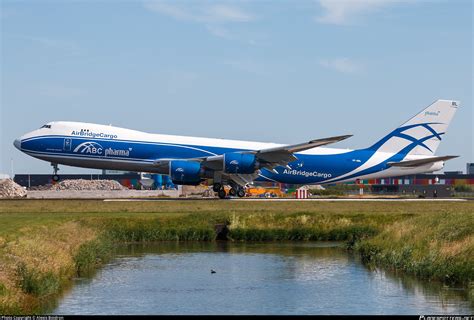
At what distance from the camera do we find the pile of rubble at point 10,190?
298 feet

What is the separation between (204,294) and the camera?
94.7 feet

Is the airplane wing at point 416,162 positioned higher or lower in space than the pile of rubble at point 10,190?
higher

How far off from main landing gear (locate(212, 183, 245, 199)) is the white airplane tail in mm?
13855

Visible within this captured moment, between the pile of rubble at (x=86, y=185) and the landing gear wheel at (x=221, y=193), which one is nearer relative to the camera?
the landing gear wheel at (x=221, y=193)

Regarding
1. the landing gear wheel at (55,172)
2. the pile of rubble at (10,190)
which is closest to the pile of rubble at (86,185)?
the pile of rubble at (10,190)

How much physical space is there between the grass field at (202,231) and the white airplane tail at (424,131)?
7.30 meters

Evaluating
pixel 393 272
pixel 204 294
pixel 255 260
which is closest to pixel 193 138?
pixel 255 260

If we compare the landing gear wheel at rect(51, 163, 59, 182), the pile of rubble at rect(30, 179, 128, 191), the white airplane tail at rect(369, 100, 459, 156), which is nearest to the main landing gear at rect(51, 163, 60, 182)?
the landing gear wheel at rect(51, 163, 59, 182)

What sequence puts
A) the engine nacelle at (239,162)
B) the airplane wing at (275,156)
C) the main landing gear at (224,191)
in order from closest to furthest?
the airplane wing at (275,156), the engine nacelle at (239,162), the main landing gear at (224,191)

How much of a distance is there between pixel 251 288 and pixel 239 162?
35.8 m

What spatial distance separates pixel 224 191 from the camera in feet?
231

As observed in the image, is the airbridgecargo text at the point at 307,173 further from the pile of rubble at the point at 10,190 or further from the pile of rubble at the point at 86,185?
the pile of rubble at the point at 86,185

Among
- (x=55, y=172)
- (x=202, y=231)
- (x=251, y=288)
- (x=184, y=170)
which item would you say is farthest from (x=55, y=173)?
(x=251, y=288)

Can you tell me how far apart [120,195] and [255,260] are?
→ 57.0 m
